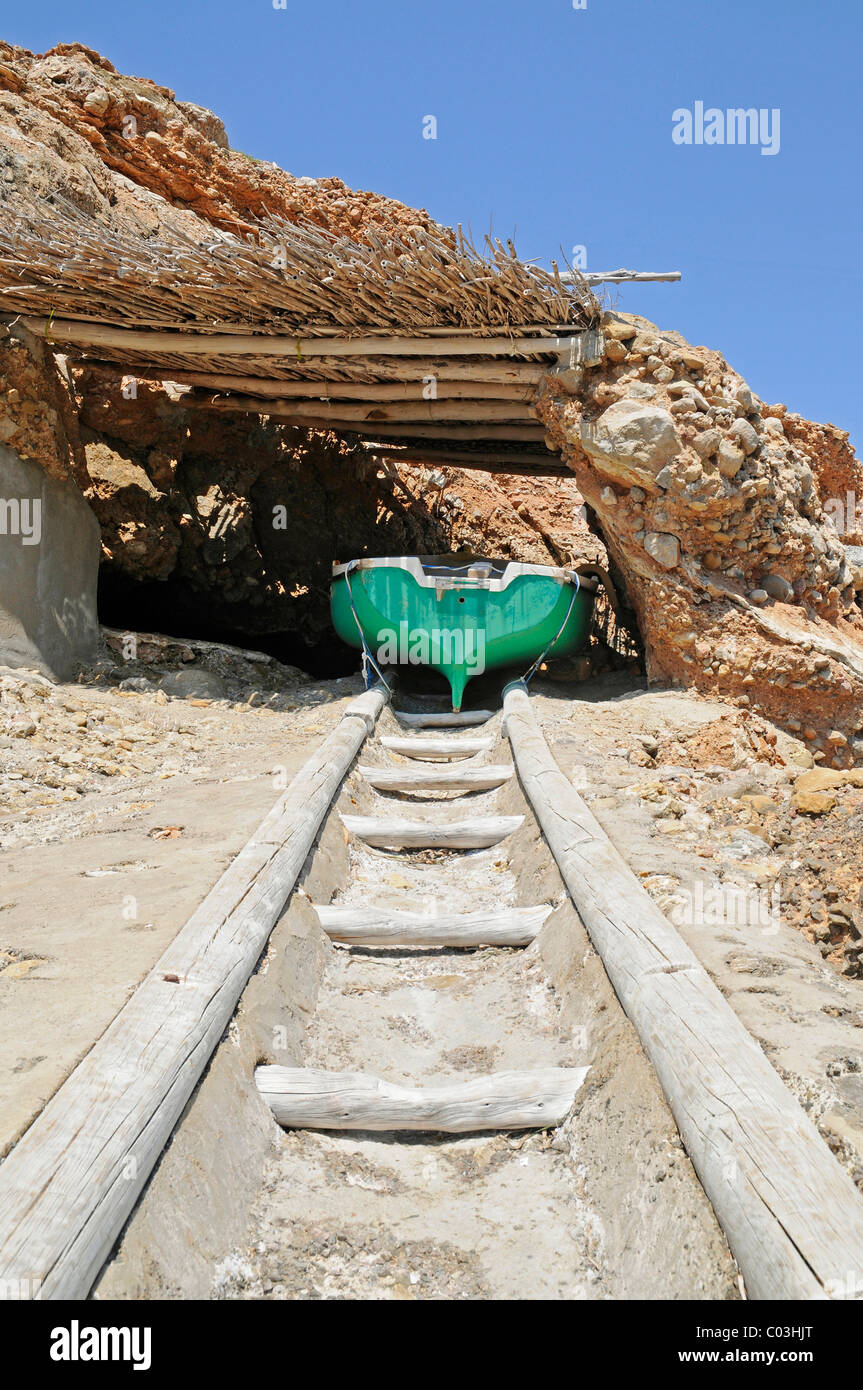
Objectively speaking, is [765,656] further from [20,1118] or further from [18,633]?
[20,1118]

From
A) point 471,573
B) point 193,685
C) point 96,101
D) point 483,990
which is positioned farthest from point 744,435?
point 96,101

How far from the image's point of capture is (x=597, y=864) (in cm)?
302

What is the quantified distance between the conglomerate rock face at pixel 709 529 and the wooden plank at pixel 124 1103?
162 inches

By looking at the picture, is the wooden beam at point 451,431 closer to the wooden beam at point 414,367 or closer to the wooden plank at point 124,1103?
the wooden beam at point 414,367

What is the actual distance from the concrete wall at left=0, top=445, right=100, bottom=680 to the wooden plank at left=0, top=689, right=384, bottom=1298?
13.0 feet

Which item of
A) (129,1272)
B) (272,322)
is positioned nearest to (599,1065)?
(129,1272)

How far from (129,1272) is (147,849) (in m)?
1.98

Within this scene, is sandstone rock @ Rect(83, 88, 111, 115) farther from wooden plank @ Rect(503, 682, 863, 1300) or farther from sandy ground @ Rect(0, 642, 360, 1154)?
wooden plank @ Rect(503, 682, 863, 1300)

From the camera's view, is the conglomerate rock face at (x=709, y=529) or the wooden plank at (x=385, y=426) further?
the wooden plank at (x=385, y=426)

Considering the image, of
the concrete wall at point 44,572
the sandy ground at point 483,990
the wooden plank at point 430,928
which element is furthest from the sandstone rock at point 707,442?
the concrete wall at point 44,572

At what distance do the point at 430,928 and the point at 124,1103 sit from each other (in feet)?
4.99

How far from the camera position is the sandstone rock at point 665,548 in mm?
6266

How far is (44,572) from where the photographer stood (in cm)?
640

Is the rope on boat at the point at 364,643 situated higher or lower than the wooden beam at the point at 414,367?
lower
